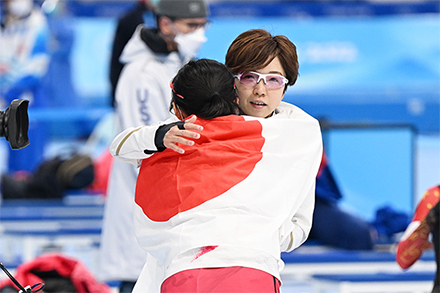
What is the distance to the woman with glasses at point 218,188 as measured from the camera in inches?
55.1

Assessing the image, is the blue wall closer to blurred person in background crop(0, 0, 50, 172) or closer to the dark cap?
blurred person in background crop(0, 0, 50, 172)

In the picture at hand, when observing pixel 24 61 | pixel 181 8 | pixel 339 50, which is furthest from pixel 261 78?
pixel 339 50

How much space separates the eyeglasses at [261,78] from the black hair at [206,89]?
0.62 feet

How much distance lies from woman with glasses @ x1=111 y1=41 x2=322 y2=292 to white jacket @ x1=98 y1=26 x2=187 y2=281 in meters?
0.88

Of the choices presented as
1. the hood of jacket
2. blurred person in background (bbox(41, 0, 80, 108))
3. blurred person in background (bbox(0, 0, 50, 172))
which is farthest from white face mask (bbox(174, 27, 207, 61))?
blurred person in background (bbox(41, 0, 80, 108))

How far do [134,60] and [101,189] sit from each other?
4024mm

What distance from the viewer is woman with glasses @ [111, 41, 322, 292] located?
140 cm

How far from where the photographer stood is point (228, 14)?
8.73m

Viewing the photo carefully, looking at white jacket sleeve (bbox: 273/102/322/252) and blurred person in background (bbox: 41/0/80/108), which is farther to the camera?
blurred person in background (bbox: 41/0/80/108)

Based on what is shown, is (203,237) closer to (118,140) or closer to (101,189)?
(118,140)

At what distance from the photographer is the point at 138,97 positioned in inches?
97.2

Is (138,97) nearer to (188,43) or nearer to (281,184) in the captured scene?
(188,43)

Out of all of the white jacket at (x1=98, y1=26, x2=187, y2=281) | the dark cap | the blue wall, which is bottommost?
the blue wall

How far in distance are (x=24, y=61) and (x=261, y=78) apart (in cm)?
576
